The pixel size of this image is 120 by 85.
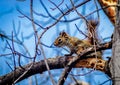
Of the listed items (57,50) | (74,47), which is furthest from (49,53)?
(74,47)

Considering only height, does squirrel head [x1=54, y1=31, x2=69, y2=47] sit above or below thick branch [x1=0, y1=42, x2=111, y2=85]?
above

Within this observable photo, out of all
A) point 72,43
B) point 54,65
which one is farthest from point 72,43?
point 54,65

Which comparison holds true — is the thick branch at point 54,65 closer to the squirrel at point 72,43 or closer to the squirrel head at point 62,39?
the squirrel at point 72,43

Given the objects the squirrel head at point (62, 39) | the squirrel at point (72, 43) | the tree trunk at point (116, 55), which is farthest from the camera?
the squirrel head at point (62, 39)

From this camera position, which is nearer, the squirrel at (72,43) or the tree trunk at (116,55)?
the tree trunk at (116,55)

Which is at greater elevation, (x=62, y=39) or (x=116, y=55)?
(x=62, y=39)

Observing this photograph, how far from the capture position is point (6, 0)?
2340 millimetres

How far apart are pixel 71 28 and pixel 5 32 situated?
576mm

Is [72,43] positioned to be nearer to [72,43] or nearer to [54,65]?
[72,43]

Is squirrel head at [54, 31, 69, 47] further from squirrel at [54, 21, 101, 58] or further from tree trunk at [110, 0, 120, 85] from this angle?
tree trunk at [110, 0, 120, 85]

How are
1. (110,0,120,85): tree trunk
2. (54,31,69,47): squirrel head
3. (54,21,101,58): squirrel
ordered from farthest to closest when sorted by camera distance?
(54,31,69,47): squirrel head < (54,21,101,58): squirrel < (110,0,120,85): tree trunk

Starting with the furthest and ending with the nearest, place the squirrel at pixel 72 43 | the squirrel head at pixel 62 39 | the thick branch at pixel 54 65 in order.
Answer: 1. the squirrel head at pixel 62 39
2. the squirrel at pixel 72 43
3. the thick branch at pixel 54 65

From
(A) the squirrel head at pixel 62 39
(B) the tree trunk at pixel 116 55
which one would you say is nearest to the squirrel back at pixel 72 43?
(A) the squirrel head at pixel 62 39

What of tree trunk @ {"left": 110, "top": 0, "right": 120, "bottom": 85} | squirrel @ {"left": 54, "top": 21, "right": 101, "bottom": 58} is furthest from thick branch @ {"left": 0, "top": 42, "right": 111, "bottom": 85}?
tree trunk @ {"left": 110, "top": 0, "right": 120, "bottom": 85}
